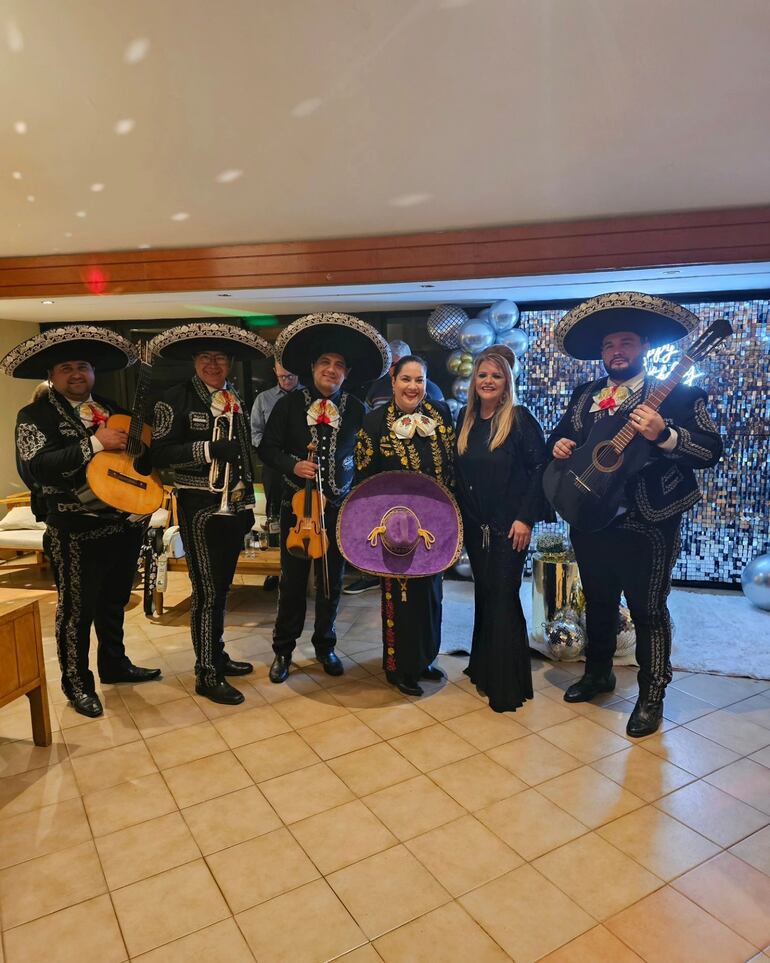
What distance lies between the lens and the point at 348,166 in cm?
282

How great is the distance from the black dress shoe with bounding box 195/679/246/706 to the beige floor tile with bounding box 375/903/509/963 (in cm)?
153

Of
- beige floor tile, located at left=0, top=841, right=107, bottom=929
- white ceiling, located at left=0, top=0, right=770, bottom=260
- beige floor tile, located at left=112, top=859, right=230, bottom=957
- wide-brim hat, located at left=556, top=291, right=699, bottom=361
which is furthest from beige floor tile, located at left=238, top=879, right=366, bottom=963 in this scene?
white ceiling, located at left=0, top=0, right=770, bottom=260

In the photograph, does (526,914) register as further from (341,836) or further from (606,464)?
(606,464)

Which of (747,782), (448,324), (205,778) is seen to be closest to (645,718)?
(747,782)

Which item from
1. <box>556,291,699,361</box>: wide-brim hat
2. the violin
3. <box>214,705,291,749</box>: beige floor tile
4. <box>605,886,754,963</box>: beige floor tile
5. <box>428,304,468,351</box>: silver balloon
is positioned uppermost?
<box>428,304,468,351</box>: silver balloon

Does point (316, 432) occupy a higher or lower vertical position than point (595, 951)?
higher

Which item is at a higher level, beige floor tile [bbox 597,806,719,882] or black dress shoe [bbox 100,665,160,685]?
black dress shoe [bbox 100,665,160,685]

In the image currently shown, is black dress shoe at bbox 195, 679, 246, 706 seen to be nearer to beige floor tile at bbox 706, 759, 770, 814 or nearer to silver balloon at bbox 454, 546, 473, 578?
beige floor tile at bbox 706, 759, 770, 814

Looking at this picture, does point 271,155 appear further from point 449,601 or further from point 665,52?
point 449,601

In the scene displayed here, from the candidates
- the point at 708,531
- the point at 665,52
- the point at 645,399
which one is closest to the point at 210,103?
the point at 665,52

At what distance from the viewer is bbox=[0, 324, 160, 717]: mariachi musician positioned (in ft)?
9.07

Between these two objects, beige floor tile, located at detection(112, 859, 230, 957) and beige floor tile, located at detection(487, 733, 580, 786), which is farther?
beige floor tile, located at detection(487, 733, 580, 786)

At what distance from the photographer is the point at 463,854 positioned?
6.77ft

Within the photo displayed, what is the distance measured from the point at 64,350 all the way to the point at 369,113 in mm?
1648
